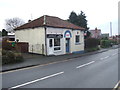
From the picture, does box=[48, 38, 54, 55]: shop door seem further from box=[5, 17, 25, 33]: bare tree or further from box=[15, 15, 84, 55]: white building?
box=[5, 17, 25, 33]: bare tree

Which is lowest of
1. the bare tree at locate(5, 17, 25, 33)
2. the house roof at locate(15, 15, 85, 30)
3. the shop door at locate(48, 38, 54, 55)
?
the shop door at locate(48, 38, 54, 55)

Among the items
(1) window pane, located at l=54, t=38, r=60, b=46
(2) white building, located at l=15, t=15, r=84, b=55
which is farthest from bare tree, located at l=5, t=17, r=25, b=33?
(1) window pane, located at l=54, t=38, r=60, b=46

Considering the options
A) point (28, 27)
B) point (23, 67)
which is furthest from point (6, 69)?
point (28, 27)

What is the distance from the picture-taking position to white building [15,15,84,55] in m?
18.0

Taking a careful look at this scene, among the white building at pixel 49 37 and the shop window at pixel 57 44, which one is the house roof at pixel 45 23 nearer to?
the white building at pixel 49 37

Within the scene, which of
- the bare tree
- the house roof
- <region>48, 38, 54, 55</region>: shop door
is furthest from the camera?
the bare tree

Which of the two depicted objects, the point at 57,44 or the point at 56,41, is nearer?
the point at 56,41

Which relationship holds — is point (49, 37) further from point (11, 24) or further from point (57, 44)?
point (11, 24)

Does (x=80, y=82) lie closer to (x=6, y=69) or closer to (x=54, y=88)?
(x=54, y=88)

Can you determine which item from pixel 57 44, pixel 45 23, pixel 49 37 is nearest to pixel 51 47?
pixel 49 37

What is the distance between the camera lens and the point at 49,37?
1820cm

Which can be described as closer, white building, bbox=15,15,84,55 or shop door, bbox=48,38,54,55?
white building, bbox=15,15,84,55

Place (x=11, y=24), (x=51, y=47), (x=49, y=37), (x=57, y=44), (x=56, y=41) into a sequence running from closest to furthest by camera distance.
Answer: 1. (x=49, y=37)
2. (x=51, y=47)
3. (x=56, y=41)
4. (x=57, y=44)
5. (x=11, y=24)

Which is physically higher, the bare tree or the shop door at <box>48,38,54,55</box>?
the bare tree
